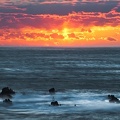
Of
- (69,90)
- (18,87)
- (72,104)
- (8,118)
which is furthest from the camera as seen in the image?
(18,87)

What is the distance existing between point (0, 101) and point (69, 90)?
17804 mm

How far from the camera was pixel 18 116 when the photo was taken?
45375 millimetres

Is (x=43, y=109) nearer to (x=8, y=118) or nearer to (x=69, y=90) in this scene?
(x=8, y=118)

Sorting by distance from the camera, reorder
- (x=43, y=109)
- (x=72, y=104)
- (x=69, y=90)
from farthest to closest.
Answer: (x=69, y=90) < (x=72, y=104) < (x=43, y=109)

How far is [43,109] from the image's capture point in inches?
1964

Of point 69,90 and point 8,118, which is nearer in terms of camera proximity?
point 8,118

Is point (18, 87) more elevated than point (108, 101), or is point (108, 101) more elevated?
point (18, 87)

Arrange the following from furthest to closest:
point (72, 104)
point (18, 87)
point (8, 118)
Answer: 1. point (18, 87)
2. point (72, 104)
3. point (8, 118)

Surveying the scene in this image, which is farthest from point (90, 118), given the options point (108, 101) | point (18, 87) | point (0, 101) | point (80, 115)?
point (18, 87)

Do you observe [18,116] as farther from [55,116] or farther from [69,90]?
[69,90]

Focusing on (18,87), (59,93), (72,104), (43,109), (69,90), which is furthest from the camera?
(18,87)

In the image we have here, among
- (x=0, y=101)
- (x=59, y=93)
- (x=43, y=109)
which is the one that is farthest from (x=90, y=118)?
(x=59, y=93)

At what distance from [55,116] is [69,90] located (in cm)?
2461

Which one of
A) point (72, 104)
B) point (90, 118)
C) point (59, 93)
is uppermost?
point (59, 93)
